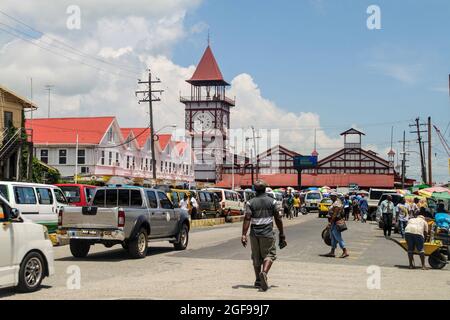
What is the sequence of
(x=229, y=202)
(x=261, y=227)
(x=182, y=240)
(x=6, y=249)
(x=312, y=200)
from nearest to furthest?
(x=6, y=249) < (x=261, y=227) < (x=182, y=240) < (x=229, y=202) < (x=312, y=200)

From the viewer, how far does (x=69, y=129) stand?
61.9 metres

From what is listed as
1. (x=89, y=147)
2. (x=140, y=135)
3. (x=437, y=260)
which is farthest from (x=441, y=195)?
(x=140, y=135)

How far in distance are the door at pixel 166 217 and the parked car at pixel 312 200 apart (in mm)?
40612

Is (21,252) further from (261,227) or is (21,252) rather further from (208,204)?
(208,204)

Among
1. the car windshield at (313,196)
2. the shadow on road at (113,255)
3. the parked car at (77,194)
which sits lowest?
the shadow on road at (113,255)

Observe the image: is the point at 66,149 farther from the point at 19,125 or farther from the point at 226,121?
the point at 226,121

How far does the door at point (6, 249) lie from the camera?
9.26 m

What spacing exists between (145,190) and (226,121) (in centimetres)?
10867

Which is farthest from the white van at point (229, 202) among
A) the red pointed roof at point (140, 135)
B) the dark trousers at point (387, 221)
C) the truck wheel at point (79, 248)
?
the red pointed roof at point (140, 135)

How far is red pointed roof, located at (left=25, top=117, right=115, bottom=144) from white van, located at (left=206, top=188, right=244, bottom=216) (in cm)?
2278

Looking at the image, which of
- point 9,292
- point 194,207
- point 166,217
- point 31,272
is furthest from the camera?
point 194,207

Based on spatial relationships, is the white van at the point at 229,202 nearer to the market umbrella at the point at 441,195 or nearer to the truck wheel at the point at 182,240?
the market umbrella at the point at 441,195

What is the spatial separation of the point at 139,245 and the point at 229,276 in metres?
4.02

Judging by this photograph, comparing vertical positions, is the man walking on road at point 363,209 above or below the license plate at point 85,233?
below
